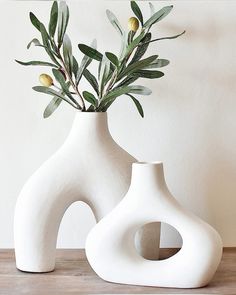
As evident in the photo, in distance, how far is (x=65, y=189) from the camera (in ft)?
3.43

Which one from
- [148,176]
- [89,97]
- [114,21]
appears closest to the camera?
[148,176]

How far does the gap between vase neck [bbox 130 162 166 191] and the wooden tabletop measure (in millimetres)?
166

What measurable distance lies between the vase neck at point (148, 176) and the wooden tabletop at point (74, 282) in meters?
0.17

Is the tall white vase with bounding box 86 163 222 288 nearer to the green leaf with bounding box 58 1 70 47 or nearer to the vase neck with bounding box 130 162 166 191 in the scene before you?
the vase neck with bounding box 130 162 166 191

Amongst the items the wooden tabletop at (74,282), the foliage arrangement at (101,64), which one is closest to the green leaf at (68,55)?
the foliage arrangement at (101,64)

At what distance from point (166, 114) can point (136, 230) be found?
0.34 meters

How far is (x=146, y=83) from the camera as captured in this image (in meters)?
1.23

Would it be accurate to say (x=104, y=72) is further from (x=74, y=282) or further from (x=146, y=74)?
(x=74, y=282)

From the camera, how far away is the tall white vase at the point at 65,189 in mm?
1040

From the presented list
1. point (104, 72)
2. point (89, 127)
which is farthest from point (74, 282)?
point (104, 72)

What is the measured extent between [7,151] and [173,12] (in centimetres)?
45

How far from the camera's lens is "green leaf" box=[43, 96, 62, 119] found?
1123 mm

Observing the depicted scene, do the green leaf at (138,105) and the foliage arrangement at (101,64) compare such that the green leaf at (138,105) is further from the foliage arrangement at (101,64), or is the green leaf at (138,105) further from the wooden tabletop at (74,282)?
the wooden tabletop at (74,282)

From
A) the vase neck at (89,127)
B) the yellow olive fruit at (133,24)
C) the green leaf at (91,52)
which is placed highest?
the yellow olive fruit at (133,24)
